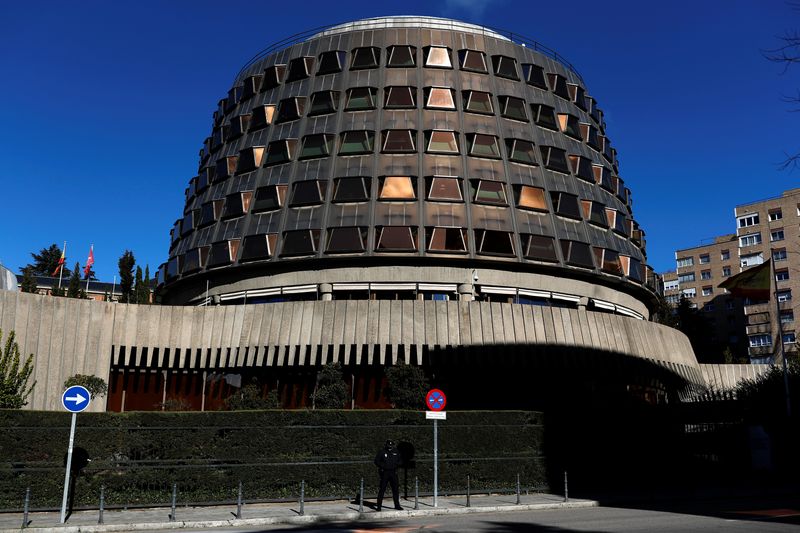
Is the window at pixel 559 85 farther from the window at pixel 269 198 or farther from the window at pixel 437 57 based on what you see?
the window at pixel 269 198

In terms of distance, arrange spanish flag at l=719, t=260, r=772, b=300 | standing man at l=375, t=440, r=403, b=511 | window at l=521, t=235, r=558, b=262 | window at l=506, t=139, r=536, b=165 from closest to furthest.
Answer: standing man at l=375, t=440, r=403, b=511
spanish flag at l=719, t=260, r=772, b=300
window at l=521, t=235, r=558, b=262
window at l=506, t=139, r=536, b=165

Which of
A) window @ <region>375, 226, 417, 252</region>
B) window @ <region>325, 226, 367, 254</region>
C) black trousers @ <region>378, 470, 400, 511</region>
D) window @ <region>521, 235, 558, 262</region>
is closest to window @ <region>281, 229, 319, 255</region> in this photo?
window @ <region>325, 226, 367, 254</region>

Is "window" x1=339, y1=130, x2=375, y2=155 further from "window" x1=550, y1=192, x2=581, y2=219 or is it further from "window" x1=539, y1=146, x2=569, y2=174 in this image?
"window" x1=550, y1=192, x2=581, y2=219

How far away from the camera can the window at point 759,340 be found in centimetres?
10276

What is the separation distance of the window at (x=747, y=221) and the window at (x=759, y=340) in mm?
16636

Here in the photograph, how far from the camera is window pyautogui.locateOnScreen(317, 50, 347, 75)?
53.7 m

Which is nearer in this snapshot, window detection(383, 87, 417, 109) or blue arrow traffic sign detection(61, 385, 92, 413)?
blue arrow traffic sign detection(61, 385, 92, 413)

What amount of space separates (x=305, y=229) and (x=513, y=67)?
67.7ft

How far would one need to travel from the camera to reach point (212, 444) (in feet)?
81.6

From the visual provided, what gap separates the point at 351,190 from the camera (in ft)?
157

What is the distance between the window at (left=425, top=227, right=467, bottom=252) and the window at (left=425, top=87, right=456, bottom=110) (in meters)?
10.0

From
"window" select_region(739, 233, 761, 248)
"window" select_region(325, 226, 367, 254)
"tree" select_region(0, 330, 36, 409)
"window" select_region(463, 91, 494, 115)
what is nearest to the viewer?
"tree" select_region(0, 330, 36, 409)

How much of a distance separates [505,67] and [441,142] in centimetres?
956

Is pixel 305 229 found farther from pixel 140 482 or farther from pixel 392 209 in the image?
pixel 140 482
